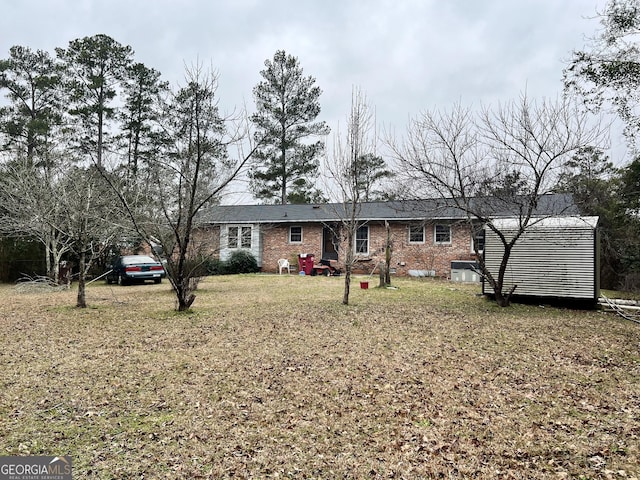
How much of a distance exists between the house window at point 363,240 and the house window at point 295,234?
315cm

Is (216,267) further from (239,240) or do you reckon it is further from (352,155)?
(352,155)

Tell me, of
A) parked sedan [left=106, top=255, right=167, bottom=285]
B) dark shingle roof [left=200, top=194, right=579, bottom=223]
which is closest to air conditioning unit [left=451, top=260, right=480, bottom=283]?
dark shingle roof [left=200, top=194, right=579, bottom=223]

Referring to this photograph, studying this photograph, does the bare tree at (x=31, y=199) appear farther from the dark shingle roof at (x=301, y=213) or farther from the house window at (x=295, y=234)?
the house window at (x=295, y=234)

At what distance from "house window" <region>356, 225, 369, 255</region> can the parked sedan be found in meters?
9.26

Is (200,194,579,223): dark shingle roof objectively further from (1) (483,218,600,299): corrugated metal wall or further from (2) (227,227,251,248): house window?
(1) (483,218,600,299): corrugated metal wall

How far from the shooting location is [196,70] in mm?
8500

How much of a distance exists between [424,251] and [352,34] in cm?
999

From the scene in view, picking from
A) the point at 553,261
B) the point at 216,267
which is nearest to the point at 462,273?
the point at 553,261

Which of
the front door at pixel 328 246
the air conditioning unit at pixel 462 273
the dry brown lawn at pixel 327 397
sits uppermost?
the front door at pixel 328 246

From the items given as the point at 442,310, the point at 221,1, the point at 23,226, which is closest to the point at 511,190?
the point at 442,310

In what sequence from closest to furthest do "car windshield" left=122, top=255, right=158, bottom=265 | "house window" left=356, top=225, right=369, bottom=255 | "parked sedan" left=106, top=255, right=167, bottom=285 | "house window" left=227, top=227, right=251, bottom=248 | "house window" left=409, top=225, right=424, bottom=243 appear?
"parked sedan" left=106, top=255, right=167, bottom=285 → "car windshield" left=122, top=255, right=158, bottom=265 → "house window" left=409, top=225, right=424, bottom=243 → "house window" left=356, top=225, right=369, bottom=255 → "house window" left=227, top=227, right=251, bottom=248

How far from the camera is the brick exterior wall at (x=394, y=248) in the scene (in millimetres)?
18609

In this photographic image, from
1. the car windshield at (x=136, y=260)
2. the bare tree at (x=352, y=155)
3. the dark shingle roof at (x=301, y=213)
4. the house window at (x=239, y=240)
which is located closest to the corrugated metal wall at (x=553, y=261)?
the bare tree at (x=352, y=155)

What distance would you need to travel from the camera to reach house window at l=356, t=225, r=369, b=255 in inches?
820
